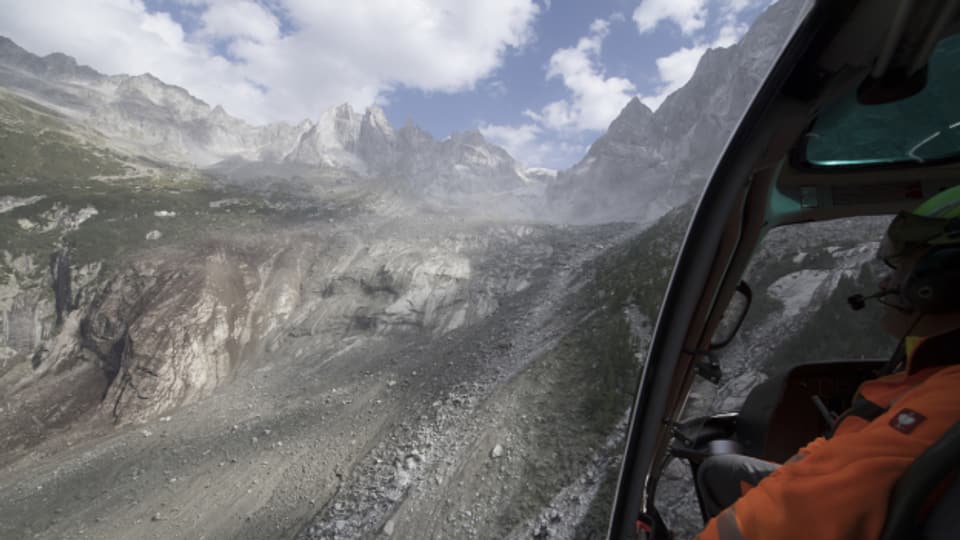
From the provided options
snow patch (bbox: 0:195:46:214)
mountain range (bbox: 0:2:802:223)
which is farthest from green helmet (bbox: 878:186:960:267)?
mountain range (bbox: 0:2:802:223)

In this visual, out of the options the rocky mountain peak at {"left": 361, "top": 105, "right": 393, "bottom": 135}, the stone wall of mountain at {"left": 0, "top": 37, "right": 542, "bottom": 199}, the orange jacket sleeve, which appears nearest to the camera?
the orange jacket sleeve

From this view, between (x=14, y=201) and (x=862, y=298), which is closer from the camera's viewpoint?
(x=862, y=298)

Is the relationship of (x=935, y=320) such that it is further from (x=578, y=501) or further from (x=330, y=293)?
(x=330, y=293)

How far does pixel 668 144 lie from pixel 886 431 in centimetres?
9666

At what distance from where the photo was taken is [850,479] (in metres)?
1.04

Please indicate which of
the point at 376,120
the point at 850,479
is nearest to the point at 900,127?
the point at 850,479

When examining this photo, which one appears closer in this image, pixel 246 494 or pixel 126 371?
pixel 246 494

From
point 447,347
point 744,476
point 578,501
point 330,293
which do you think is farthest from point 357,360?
point 744,476

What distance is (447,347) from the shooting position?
20625 millimetres

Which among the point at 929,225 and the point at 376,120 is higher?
the point at 376,120

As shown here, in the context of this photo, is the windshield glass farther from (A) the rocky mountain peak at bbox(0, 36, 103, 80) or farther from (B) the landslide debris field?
(A) the rocky mountain peak at bbox(0, 36, 103, 80)

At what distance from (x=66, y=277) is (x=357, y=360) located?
23.3 meters

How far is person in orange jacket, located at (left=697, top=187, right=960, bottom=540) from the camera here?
1.03 m

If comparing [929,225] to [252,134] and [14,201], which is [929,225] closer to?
[14,201]
